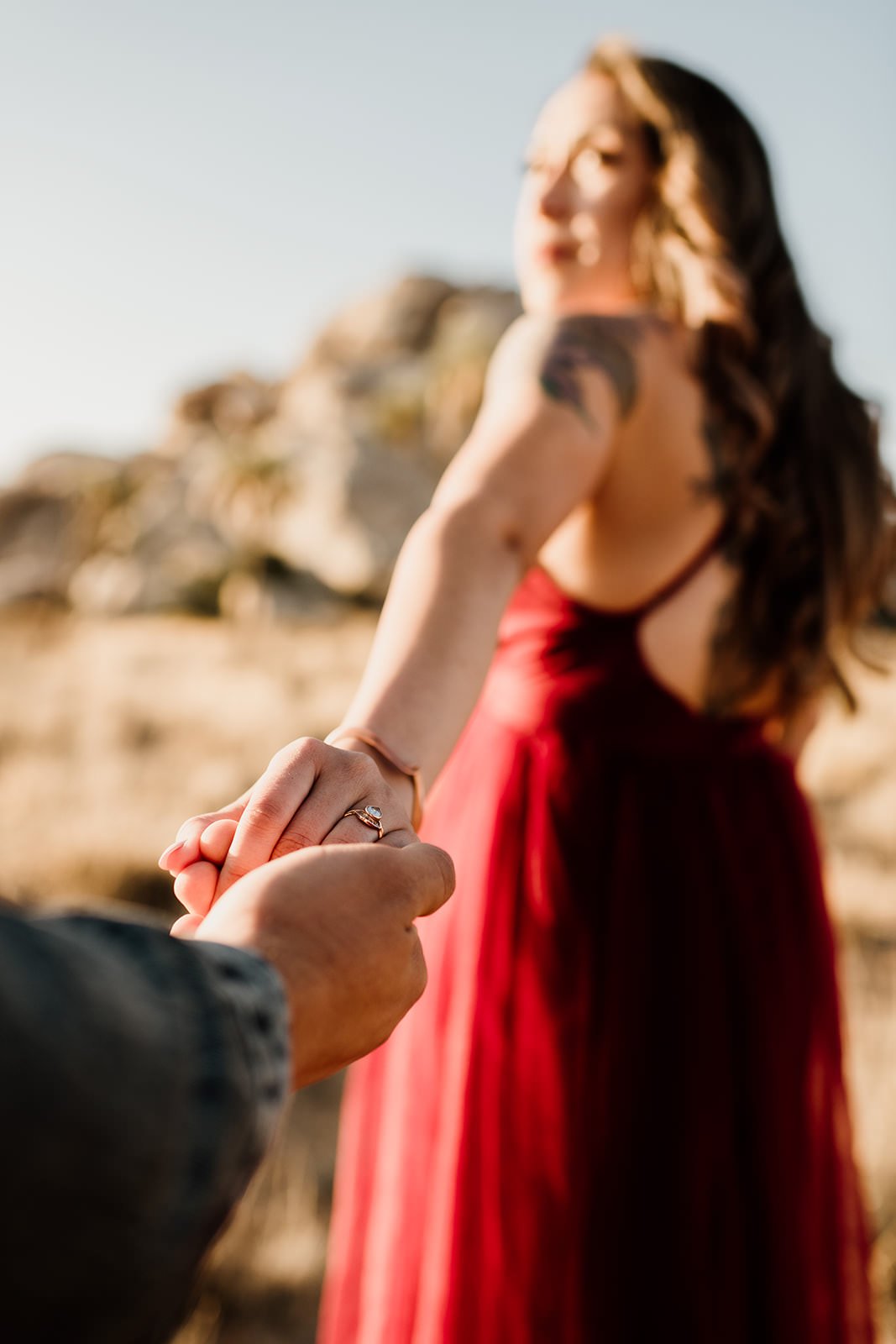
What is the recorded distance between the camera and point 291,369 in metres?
31.6

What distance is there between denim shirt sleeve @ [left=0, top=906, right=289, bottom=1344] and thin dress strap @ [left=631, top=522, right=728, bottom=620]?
3.76ft

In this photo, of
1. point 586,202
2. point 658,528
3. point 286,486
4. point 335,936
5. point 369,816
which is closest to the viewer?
point 335,936

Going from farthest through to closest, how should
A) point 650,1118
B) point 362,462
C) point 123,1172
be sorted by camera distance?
point 362,462 → point 650,1118 → point 123,1172

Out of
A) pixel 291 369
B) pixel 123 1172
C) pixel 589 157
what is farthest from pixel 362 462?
pixel 123 1172

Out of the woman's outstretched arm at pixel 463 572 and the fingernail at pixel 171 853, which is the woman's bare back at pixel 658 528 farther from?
the fingernail at pixel 171 853

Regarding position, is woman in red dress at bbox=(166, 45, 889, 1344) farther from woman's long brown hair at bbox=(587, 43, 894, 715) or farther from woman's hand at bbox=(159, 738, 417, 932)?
woman's hand at bbox=(159, 738, 417, 932)

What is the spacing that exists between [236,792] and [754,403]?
793cm

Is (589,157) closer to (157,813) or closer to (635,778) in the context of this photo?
(635,778)

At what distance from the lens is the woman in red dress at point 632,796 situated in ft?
4.46

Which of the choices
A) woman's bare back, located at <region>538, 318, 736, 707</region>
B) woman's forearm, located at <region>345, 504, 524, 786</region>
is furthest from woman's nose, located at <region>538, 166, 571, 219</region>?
woman's forearm, located at <region>345, 504, 524, 786</region>

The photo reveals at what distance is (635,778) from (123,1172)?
1.21m

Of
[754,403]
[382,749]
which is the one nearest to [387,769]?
[382,749]

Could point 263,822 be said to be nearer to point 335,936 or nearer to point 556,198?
point 335,936

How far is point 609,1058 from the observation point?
1409mm
